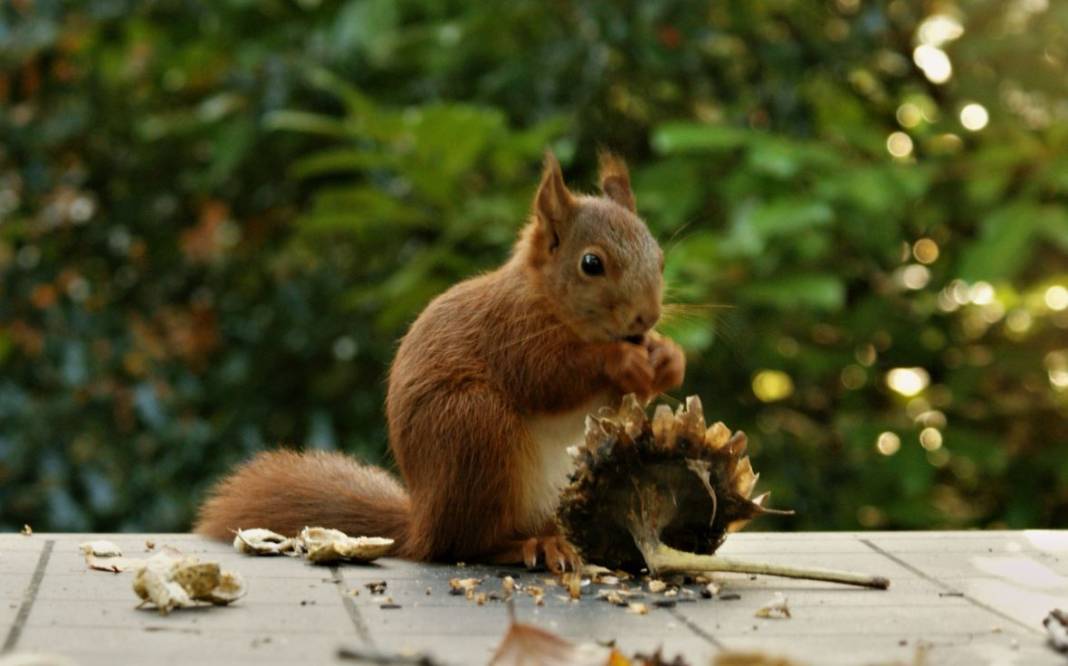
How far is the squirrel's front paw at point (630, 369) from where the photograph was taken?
7.74ft

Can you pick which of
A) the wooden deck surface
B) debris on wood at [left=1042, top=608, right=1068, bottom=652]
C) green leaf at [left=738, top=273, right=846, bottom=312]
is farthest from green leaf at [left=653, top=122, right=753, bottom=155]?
debris on wood at [left=1042, top=608, right=1068, bottom=652]

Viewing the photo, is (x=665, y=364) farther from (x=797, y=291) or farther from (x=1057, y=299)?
(x=1057, y=299)

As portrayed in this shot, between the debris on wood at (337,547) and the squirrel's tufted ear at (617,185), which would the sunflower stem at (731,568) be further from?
the squirrel's tufted ear at (617,185)

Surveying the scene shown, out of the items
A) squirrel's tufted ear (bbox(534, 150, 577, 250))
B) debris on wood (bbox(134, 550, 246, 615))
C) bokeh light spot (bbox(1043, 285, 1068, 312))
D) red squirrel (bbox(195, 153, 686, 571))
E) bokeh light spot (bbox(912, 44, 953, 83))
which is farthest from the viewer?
bokeh light spot (bbox(912, 44, 953, 83))

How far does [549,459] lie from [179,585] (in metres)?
0.65

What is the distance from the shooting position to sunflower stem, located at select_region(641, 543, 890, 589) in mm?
2246

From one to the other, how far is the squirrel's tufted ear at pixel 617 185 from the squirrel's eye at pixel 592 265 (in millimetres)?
220

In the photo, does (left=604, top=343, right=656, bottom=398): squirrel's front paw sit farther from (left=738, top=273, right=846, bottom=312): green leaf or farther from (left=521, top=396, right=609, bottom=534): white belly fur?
(left=738, top=273, right=846, bottom=312): green leaf

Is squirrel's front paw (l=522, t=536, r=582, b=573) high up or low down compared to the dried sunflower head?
down

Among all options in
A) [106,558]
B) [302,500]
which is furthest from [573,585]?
[106,558]

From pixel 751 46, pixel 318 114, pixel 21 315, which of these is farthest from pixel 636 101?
pixel 21 315

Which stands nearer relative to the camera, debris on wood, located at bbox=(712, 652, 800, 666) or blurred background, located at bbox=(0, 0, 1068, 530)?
debris on wood, located at bbox=(712, 652, 800, 666)

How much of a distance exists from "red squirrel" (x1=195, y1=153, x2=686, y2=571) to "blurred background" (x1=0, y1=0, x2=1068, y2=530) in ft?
3.46

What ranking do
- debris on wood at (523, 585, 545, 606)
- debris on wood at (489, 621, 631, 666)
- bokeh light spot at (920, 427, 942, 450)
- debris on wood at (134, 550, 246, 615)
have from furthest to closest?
bokeh light spot at (920, 427, 942, 450) → debris on wood at (523, 585, 545, 606) → debris on wood at (134, 550, 246, 615) → debris on wood at (489, 621, 631, 666)
